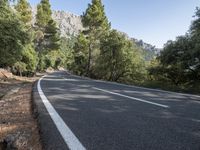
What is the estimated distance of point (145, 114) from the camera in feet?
19.9

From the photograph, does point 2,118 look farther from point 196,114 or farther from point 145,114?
point 196,114

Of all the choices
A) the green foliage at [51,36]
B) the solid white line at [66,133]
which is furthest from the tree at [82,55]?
the solid white line at [66,133]

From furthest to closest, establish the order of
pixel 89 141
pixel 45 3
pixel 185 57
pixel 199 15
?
pixel 45 3, pixel 199 15, pixel 185 57, pixel 89 141

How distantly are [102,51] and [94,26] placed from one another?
1097cm

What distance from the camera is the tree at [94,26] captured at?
147 ft

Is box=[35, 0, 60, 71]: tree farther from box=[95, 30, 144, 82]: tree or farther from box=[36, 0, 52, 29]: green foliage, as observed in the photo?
box=[95, 30, 144, 82]: tree

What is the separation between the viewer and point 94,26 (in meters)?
45.9

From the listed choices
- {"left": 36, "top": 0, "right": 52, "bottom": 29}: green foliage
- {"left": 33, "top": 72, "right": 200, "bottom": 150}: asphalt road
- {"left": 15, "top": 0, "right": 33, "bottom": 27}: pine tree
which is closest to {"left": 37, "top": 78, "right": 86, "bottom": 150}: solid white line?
{"left": 33, "top": 72, "right": 200, "bottom": 150}: asphalt road

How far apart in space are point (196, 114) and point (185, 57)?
1330cm

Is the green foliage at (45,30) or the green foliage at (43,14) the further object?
the green foliage at (45,30)

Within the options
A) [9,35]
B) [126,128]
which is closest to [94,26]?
[9,35]

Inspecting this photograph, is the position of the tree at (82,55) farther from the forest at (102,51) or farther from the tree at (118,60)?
the tree at (118,60)

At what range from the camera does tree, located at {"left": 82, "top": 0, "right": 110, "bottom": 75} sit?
147 ft

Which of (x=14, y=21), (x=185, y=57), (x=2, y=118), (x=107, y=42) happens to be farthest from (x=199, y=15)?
(x=2, y=118)
